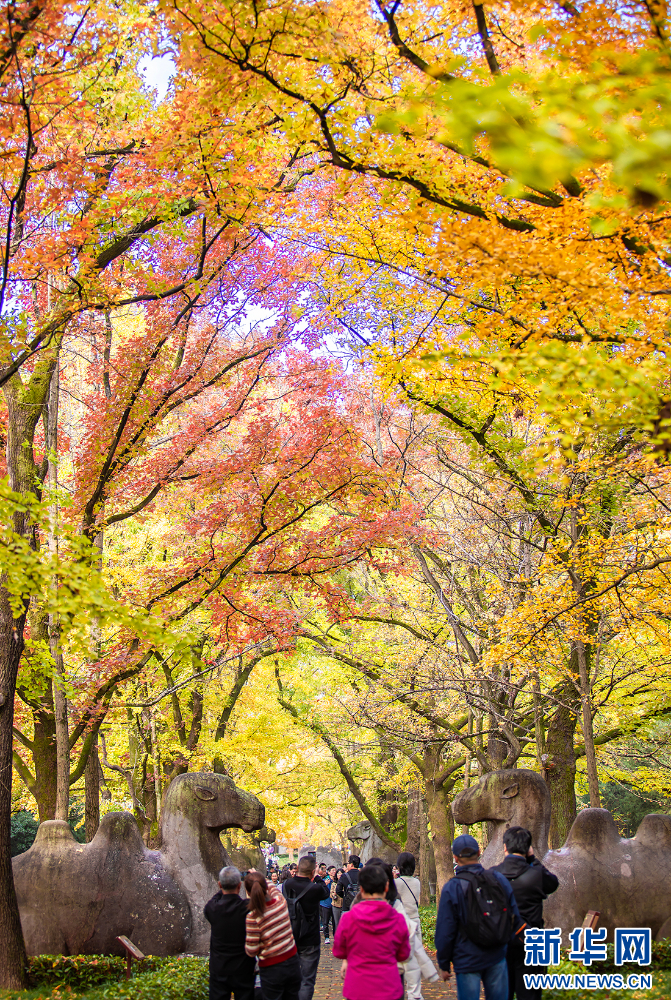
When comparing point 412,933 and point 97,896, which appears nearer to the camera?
point 412,933

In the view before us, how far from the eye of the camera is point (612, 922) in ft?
26.9

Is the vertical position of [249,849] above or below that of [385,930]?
below

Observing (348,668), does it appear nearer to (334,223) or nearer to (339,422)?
(339,422)

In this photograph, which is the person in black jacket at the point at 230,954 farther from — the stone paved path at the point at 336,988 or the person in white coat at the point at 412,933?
the stone paved path at the point at 336,988

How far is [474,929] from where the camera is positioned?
14.7 feet

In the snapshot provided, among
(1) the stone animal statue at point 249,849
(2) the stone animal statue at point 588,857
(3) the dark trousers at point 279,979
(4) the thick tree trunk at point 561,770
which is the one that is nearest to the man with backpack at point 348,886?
(1) the stone animal statue at point 249,849

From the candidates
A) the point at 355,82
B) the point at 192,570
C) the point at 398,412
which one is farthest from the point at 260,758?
the point at 355,82

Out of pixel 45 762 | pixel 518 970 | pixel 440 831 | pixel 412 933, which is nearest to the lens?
pixel 518 970

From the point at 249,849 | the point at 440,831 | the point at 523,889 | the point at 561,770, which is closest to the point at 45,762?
the point at 523,889

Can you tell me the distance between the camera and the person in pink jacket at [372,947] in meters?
4.20

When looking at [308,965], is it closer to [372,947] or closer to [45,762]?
[372,947]

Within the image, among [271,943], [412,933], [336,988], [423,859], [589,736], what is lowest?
[423,859]

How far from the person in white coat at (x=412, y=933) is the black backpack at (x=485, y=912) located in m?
2.19

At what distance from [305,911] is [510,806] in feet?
9.25
